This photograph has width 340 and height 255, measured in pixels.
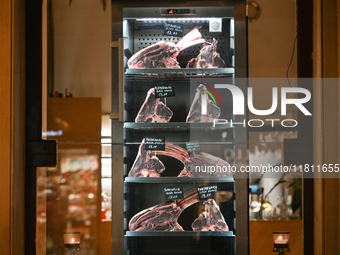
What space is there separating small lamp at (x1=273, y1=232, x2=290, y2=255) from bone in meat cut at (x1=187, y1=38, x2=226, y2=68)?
49.0 inches

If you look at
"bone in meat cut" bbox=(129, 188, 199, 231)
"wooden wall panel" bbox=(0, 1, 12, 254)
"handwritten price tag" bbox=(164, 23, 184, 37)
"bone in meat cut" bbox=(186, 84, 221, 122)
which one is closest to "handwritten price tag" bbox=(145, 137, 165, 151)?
"bone in meat cut" bbox=(186, 84, 221, 122)

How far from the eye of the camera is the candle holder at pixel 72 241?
2.16 metres

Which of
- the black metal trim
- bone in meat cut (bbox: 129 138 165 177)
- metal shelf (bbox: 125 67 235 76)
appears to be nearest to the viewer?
metal shelf (bbox: 125 67 235 76)

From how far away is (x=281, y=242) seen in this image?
6.88ft

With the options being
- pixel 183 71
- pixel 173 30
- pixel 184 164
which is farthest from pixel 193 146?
pixel 173 30

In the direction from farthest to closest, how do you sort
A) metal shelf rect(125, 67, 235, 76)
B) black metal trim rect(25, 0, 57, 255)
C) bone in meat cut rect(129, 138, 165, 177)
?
bone in meat cut rect(129, 138, 165, 177) < black metal trim rect(25, 0, 57, 255) < metal shelf rect(125, 67, 235, 76)

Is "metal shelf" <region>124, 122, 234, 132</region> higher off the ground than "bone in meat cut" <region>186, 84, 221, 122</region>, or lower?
lower

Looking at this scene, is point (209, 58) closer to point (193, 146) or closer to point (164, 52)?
point (164, 52)

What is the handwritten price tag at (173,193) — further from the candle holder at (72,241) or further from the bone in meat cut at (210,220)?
the candle holder at (72,241)

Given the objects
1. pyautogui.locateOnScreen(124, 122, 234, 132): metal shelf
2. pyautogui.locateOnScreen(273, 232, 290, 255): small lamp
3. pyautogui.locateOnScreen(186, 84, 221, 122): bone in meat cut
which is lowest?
pyautogui.locateOnScreen(273, 232, 290, 255): small lamp

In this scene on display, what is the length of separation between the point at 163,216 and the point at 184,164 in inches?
16.0

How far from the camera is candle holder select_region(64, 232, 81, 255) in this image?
216cm

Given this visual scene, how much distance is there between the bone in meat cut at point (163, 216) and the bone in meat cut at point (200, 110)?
52cm

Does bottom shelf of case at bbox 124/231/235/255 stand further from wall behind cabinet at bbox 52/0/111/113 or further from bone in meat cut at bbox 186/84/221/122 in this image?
wall behind cabinet at bbox 52/0/111/113
